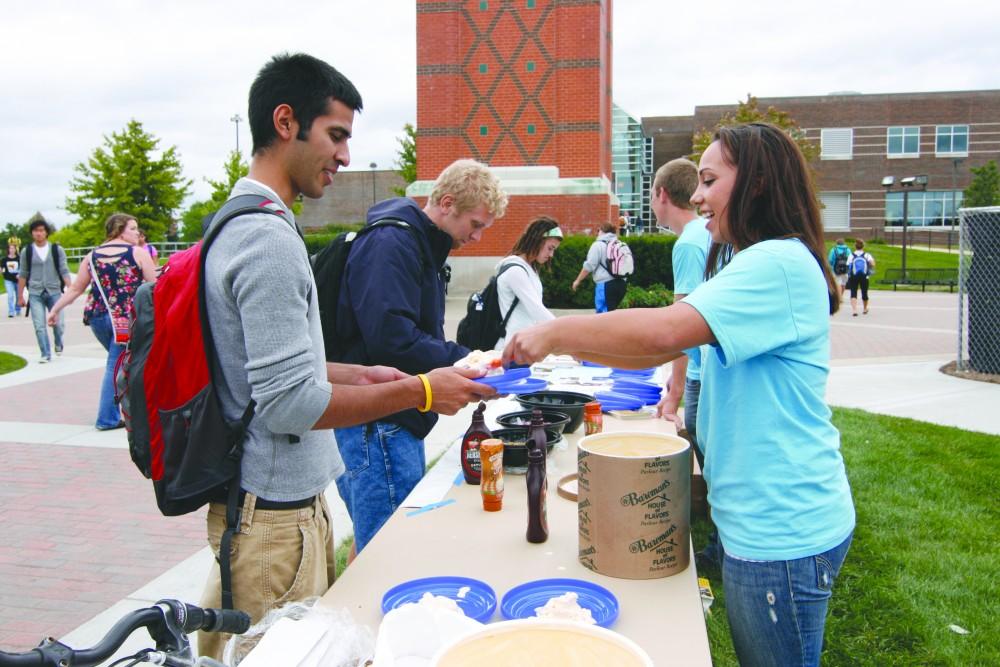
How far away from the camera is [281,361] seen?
Result: 1.89m

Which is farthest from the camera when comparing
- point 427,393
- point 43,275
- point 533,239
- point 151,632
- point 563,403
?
point 43,275

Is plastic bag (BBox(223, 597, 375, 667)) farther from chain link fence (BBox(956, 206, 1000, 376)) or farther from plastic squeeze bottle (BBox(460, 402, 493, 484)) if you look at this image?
chain link fence (BBox(956, 206, 1000, 376))

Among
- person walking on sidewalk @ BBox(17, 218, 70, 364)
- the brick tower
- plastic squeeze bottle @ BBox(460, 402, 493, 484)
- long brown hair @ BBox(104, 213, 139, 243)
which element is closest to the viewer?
plastic squeeze bottle @ BBox(460, 402, 493, 484)

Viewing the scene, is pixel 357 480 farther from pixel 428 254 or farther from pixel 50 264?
pixel 50 264

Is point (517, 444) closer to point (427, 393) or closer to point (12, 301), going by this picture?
point (427, 393)

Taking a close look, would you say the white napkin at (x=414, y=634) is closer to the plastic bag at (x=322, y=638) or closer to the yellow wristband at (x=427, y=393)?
the plastic bag at (x=322, y=638)

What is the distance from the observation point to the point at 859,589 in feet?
15.0

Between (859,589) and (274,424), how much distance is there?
4.00 metres

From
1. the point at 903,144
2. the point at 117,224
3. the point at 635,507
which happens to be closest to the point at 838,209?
the point at 903,144

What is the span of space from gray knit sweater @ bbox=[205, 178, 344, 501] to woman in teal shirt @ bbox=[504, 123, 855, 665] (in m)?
0.70

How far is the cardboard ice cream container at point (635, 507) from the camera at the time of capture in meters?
2.03

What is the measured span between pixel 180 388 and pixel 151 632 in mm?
705

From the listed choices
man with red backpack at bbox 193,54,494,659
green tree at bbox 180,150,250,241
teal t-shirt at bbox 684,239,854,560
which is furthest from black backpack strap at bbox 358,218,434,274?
green tree at bbox 180,150,250,241

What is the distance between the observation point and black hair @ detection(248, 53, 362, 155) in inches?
84.9
